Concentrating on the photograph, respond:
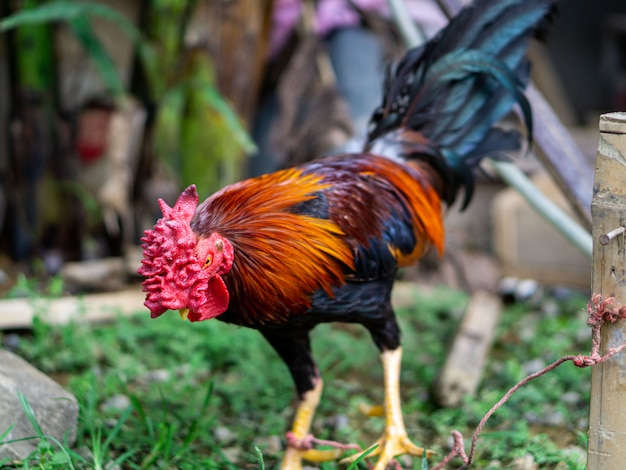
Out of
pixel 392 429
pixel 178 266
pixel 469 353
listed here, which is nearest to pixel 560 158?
pixel 469 353

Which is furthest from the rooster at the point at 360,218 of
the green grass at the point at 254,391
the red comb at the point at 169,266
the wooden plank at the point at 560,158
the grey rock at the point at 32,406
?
the grey rock at the point at 32,406

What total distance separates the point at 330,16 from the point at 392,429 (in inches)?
133

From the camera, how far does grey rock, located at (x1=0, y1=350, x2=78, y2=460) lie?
2.79 metres

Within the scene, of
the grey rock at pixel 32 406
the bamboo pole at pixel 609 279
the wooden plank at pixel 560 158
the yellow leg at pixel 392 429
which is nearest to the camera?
the bamboo pole at pixel 609 279

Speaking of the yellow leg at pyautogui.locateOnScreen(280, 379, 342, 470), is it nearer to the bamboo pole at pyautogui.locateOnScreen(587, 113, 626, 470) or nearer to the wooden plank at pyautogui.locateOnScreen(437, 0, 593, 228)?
the bamboo pole at pyautogui.locateOnScreen(587, 113, 626, 470)

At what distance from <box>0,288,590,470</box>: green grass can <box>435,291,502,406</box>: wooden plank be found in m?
0.07

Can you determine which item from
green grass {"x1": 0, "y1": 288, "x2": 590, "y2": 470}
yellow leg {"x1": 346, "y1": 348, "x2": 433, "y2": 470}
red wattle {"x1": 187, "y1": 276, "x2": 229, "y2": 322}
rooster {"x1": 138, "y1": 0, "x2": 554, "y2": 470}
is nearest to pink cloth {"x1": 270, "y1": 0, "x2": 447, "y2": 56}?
green grass {"x1": 0, "y1": 288, "x2": 590, "y2": 470}

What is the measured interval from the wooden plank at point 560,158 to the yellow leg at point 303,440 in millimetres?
1372

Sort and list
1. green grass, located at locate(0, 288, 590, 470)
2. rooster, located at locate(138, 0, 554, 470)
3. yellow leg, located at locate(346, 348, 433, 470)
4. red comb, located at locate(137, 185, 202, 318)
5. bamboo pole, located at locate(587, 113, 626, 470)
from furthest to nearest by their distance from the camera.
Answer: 1. green grass, located at locate(0, 288, 590, 470)
2. yellow leg, located at locate(346, 348, 433, 470)
3. rooster, located at locate(138, 0, 554, 470)
4. red comb, located at locate(137, 185, 202, 318)
5. bamboo pole, located at locate(587, 113, 626, 470)

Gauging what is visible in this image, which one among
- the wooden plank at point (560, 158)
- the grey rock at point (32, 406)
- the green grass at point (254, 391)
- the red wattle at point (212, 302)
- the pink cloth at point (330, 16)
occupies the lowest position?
the green grass at point (254, 391)

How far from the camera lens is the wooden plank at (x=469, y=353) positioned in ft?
12.5

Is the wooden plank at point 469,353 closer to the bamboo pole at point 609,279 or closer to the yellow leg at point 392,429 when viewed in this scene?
the yellow leg at point 392,429

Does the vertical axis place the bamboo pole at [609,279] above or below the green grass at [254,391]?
above

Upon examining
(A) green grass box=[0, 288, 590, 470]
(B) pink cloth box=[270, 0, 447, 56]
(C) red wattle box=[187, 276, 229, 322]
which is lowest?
(A) green grass box=[0, 288, 590, 470]
